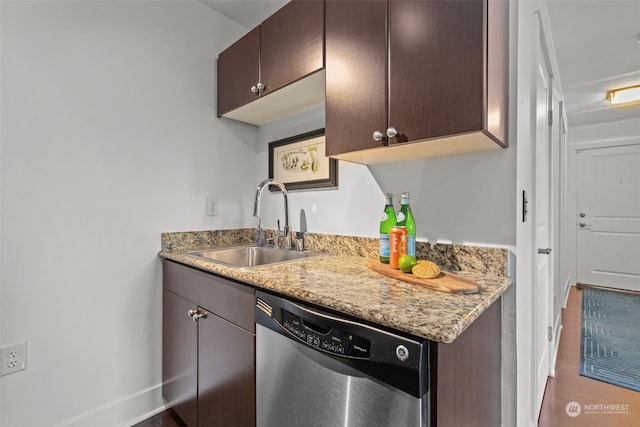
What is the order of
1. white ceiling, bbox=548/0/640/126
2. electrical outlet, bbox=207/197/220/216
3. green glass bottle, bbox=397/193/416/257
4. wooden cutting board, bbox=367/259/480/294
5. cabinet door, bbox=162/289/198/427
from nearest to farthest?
1. wooden cutting board, bbox=367/259/480/294
2. green glass bottle, bbox=397/193/416/257
3. cabinet door, bbox=162/289/198/427
4. white ceiling, bbox=548/0/640/126
5. electrical outlet, bbox=207/197/220/216

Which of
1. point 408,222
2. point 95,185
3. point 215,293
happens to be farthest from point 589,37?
point 95,185

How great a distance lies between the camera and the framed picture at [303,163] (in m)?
1.73

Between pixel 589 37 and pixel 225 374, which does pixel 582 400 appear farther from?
pixel 589 37

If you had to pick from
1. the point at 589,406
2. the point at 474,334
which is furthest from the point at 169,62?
the point at 589,406

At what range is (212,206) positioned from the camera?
1.97 metres

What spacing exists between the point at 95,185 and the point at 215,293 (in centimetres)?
85

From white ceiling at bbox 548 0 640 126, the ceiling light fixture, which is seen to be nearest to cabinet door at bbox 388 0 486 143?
white ceiling at bbox 548 0 640 126

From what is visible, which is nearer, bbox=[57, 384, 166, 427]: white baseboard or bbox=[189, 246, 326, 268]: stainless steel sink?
bbox=[57, 384, 166, 427]: white baseboard

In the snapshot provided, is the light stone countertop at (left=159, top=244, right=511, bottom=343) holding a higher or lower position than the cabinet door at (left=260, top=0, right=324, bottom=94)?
lower

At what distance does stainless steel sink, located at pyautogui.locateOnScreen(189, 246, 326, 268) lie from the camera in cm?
171

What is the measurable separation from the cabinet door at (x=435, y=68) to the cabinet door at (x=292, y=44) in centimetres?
39

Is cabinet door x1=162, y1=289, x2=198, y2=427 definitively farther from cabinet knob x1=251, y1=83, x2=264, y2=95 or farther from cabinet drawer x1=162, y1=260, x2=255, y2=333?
cabinet knob x1=251, y1=83, x2=264, y2=95

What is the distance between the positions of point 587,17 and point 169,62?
102 inches

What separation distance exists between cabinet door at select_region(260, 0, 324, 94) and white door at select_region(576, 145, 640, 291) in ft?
15.5
